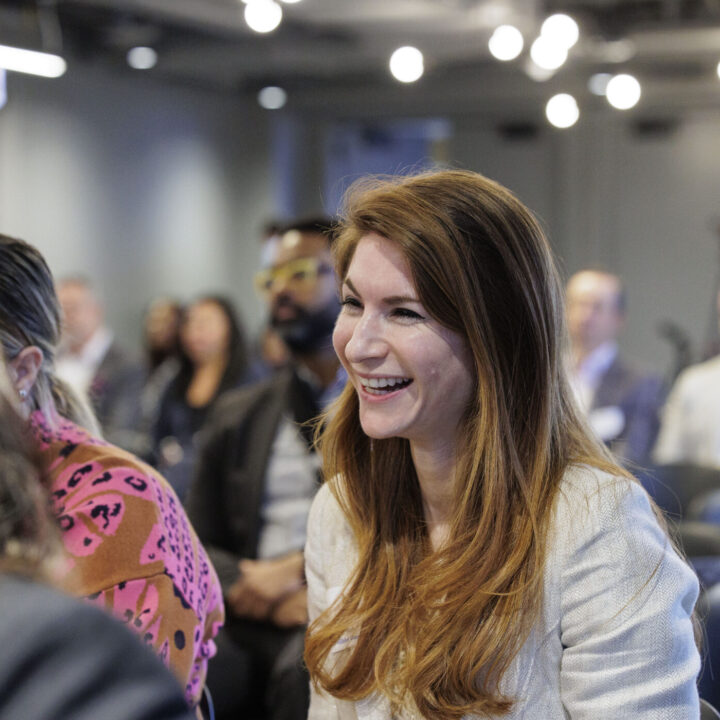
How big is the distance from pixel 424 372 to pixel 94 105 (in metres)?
7.94

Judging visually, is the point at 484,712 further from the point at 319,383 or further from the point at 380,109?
the point at 380,109

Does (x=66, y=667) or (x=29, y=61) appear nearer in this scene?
(x=66, y=667)

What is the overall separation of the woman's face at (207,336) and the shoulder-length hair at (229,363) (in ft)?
0.09

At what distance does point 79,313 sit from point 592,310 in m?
3.47

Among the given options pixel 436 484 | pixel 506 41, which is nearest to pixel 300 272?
pixel 436 484

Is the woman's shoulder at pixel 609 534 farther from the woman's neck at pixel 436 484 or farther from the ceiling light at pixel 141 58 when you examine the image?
the ceiling light at pixel 141 58

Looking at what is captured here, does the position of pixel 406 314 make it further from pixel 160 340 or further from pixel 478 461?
pixel 160 340

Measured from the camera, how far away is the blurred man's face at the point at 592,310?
5.40 m

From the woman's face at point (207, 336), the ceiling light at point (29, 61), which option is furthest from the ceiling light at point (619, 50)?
the ceiling light at point (29, 61)

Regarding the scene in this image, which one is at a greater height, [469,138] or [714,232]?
[469,138]

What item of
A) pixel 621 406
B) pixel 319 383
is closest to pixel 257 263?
pixel 621 406

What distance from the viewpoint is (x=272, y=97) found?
34.5 feet

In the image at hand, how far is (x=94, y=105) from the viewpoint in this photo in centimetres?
871

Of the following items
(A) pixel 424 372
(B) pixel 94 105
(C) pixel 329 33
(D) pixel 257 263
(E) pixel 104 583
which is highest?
(C) pixel 329 33
